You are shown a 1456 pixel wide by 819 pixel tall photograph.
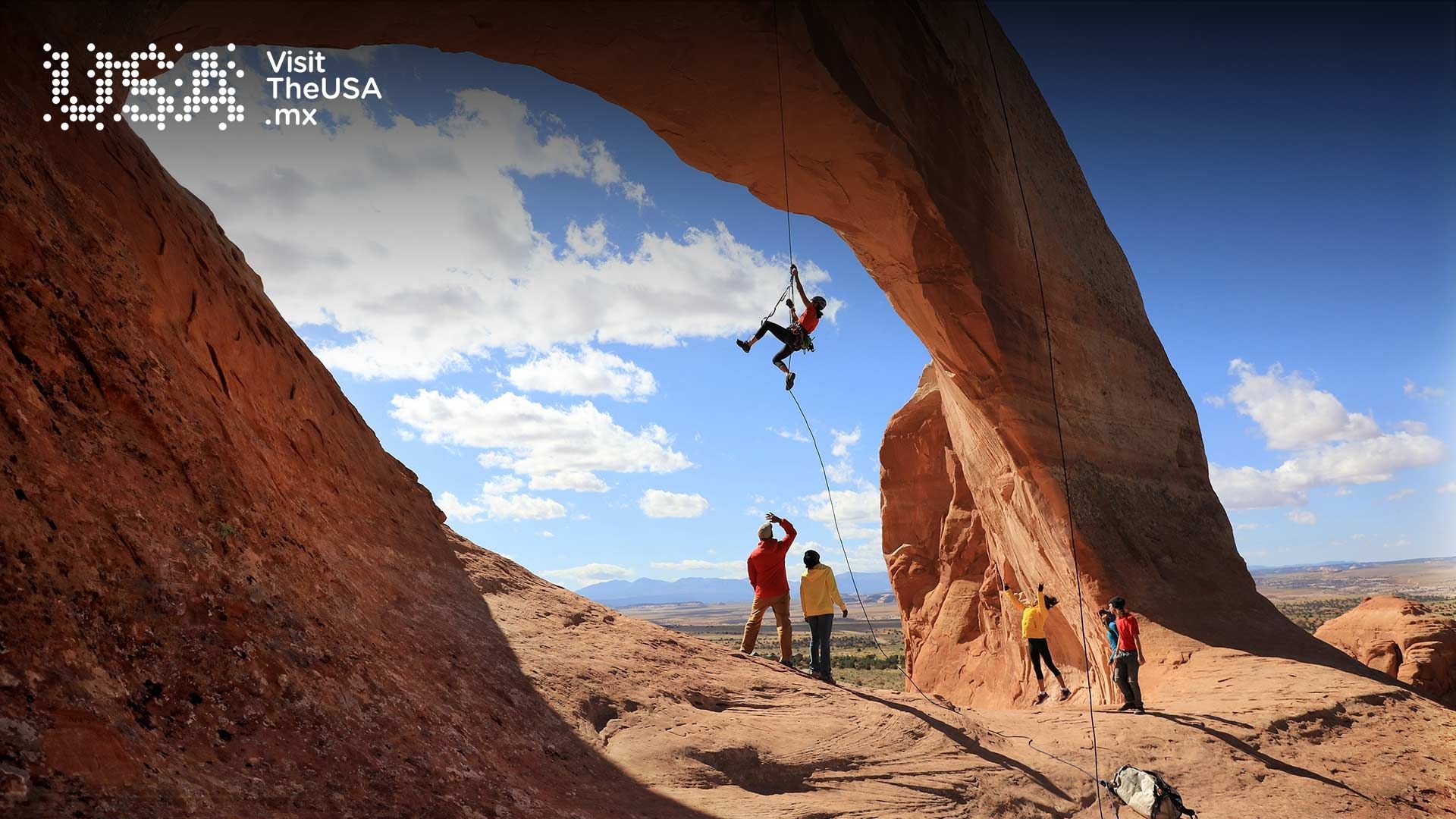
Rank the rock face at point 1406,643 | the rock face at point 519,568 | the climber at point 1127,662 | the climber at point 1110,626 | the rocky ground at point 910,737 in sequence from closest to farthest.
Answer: the rock face at point 519,568, the rocky ground at point 910,737, the climber at point 1127,662, the climber at point 1110,626, the rock face at point 1406,643

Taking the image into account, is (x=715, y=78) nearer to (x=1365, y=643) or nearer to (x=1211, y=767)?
(x=1211, y=767)

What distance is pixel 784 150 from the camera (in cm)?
1336

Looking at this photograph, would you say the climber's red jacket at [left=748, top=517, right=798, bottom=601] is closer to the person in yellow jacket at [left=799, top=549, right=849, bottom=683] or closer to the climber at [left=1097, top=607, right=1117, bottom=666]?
the person in yellow jacket at [left=799, top=549, right=849, bottom=683]

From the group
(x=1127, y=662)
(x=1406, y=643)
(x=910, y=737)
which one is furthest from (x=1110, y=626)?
(x=1406, y=643)

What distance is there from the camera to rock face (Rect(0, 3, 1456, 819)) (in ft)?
16.0

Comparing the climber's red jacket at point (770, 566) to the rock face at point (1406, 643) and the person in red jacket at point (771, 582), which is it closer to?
the person in red jacket at point (771, 582)

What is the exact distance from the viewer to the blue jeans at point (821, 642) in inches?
420

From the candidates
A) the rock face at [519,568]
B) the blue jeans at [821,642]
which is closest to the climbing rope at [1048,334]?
the rock face at [519,568]

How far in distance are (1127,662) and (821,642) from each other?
4547mm

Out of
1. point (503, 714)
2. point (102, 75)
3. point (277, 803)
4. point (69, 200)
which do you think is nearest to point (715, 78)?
point (102, 75)

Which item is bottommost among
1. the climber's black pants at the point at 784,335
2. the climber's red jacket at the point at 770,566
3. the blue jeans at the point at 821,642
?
the blue jeans at the point at 821,642

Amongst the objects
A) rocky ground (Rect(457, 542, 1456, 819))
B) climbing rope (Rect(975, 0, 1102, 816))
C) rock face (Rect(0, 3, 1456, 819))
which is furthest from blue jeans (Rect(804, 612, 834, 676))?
climbing rope (Rect(975, 0, 1102, 816))

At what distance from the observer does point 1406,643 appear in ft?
55.1

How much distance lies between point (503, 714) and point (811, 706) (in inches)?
142
